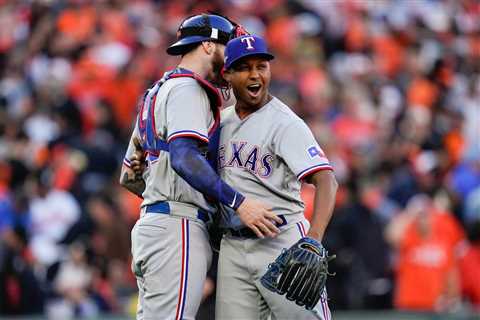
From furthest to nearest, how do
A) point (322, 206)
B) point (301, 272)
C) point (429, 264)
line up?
1. point (429, 264)
2. point (322, 206)
3. point (301, 272)

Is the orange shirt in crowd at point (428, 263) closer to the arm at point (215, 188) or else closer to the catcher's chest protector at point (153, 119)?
the catcher's chest protector at point (153, 119)

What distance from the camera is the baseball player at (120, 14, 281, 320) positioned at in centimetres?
543

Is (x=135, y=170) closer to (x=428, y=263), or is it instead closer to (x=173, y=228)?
(x=173, y=228)

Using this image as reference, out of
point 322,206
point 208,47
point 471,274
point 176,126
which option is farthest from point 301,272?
point 471,274

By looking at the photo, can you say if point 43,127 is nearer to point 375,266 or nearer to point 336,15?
point 375,266

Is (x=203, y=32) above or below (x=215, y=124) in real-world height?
above

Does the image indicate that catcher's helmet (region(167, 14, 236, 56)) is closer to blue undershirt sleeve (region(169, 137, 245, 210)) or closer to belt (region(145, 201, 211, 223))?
→ blue undershirt sleeve (region(169, 137, 245, 210))

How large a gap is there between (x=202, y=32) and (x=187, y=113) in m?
0.50

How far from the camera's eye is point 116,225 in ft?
36.4

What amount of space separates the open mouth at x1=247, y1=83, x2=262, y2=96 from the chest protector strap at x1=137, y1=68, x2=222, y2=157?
169mm

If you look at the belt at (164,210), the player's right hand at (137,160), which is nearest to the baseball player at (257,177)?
the belt at (164,210)

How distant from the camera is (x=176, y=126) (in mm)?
5500

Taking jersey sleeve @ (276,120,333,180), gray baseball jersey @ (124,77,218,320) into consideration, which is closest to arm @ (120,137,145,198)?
gray baseball jersey @ (124,77,218,320)

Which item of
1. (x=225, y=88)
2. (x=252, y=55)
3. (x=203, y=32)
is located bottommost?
(x=225, y=88)
